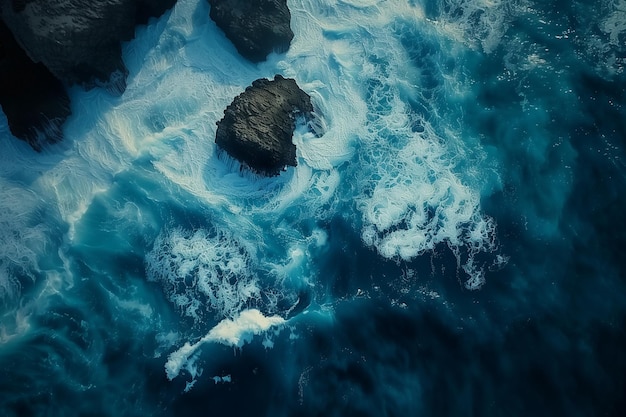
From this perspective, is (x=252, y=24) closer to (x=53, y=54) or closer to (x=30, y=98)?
(x=53, y=54)

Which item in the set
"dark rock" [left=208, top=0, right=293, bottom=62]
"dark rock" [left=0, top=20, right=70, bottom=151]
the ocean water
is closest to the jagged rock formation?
"dark rock" [left=0, top=20, right=70, bottom=151]

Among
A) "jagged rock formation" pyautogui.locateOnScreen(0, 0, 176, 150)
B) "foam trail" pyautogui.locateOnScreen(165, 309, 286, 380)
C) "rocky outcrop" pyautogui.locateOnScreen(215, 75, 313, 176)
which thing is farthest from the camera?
"rocky outcrop" pyautogui.locateOnScreen(215, 75, 313, 176)

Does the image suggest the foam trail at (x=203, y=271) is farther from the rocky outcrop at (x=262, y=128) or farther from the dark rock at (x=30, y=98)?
the dark rock at (x=30, y=98)

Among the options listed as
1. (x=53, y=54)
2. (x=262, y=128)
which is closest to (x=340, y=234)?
(x=262, y=128)

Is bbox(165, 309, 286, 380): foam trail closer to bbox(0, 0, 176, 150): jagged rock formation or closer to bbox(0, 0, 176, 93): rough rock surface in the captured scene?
bbox(0, 0, 176, 150): jagged rock formation

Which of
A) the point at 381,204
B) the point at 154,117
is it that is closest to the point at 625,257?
the point at 381,204

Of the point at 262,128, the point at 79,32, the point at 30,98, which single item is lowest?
the point at 30,98
